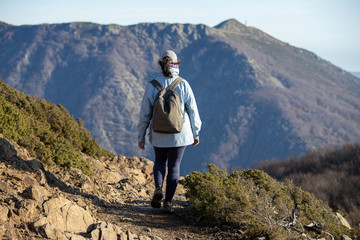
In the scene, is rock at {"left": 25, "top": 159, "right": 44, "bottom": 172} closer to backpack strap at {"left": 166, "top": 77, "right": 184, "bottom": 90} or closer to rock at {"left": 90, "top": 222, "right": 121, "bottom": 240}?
rock at {"left": 90, "top": 222, "right": 121, "bottom": 240}

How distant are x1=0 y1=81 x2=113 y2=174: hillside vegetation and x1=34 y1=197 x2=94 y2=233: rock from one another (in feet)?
6.64

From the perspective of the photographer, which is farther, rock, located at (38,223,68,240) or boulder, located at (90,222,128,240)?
boulder, located at (90,222,128,240)

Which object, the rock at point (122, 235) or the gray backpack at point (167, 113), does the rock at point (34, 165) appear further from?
the rock at point (122, 235)

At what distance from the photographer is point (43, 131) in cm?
678

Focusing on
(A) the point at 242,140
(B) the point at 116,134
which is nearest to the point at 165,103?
(A) the point at 242,140

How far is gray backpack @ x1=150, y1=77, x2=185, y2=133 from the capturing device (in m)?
4.74

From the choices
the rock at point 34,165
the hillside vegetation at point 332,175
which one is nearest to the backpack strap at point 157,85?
the rock at point 34,165

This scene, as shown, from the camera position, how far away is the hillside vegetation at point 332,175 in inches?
1205

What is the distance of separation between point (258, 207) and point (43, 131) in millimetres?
3915

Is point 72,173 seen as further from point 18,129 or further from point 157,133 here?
point 157,133

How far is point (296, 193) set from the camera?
597cm

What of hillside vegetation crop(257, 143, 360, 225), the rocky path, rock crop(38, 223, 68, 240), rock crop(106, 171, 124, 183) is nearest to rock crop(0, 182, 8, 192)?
the rocky path

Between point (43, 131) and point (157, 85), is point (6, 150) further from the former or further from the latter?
point (157, 85)

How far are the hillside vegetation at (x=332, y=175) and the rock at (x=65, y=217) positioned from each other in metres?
16.8
